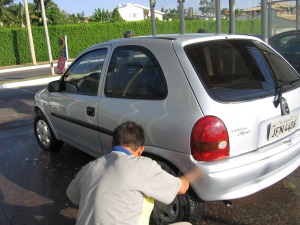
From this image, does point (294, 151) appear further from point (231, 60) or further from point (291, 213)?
point (231, 60)

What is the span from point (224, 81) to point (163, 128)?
636 millimetres

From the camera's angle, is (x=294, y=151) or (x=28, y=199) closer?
(x=294, y=151)

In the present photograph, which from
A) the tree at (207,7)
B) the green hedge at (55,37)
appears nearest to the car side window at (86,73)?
the tree at (207,7)

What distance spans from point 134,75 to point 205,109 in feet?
3.07

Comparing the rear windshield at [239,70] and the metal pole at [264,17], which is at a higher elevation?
the metal pole at [264,17]

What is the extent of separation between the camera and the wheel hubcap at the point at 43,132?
17.1 ft

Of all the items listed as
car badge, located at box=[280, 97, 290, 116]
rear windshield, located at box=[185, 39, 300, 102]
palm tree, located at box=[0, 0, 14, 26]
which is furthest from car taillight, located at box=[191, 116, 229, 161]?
palm tree, located at box=[0, 0, 14, 26]

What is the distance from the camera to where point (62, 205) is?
12.0ft

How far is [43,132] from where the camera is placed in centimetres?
529

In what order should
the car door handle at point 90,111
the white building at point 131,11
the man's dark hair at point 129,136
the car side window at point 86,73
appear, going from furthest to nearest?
the white building at point 131,11, the car side window at point 86,73, the car door handle at point 90,111, the man's dark hair at point 129,136

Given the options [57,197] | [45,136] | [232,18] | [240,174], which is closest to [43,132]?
[45,136]

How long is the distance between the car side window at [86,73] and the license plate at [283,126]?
183cm

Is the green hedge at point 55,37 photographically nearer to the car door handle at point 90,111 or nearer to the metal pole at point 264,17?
the metal pole at point 264,17

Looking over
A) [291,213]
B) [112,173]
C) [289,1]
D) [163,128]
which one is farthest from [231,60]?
[289,1]
